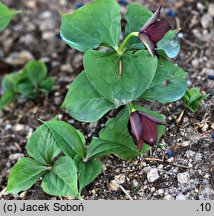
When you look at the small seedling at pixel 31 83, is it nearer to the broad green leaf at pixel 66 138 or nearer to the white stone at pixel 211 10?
the broad green leaf at pixel 66 138

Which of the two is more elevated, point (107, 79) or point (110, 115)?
point (107, 79)

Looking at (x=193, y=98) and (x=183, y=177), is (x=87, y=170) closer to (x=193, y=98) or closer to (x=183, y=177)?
(x=183, y=177)

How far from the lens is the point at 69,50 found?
300 cm

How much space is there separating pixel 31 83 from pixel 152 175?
909 millimetres

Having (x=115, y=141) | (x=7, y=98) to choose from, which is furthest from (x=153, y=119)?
(x=7, y=98)

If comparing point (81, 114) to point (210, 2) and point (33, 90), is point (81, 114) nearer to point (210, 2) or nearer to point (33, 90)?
point (33, 90)

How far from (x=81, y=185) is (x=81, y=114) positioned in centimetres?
29

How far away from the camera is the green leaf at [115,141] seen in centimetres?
214

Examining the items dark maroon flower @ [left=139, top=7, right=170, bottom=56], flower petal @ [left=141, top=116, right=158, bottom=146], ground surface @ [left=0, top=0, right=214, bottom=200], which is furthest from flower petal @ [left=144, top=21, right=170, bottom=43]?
ground surface @ [left=0, top=0, right=214, bottom=200]

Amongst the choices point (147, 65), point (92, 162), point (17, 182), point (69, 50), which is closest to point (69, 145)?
point (92, 162)

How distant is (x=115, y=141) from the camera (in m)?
2.15

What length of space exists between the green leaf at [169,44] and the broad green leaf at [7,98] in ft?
3.09

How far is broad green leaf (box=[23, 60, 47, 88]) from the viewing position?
2.70 meters

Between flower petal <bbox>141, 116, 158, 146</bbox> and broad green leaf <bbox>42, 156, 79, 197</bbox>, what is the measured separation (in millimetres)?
305
